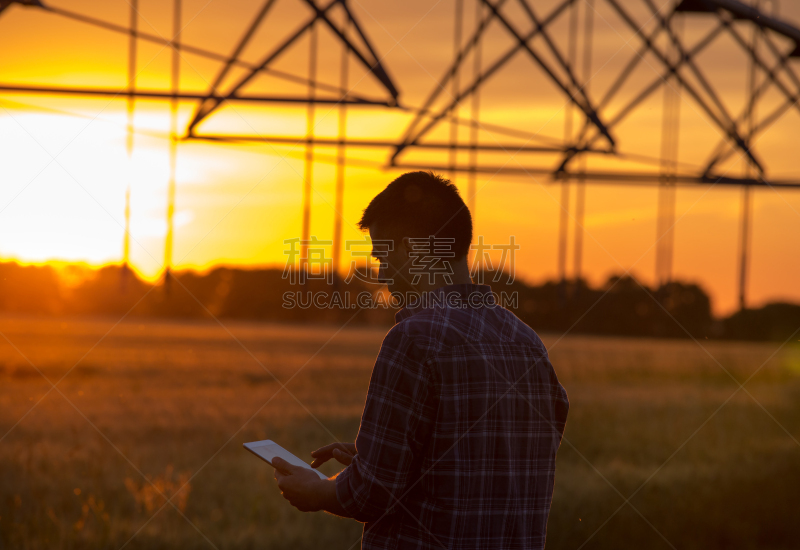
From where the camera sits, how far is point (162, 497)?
9.17 m

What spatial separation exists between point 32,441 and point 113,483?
9.48ft

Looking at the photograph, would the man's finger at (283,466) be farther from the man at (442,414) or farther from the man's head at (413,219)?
the man's head at (413,219)

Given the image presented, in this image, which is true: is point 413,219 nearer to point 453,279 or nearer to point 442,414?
point 453,279

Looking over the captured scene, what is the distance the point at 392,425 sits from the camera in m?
2.40

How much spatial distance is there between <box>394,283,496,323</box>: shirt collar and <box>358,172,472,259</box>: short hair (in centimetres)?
12

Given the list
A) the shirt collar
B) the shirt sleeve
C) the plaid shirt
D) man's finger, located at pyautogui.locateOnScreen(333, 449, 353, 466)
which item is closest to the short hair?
the shirt collar

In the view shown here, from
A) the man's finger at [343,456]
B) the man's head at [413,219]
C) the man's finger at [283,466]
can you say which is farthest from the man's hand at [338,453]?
the man's head at [413,219]

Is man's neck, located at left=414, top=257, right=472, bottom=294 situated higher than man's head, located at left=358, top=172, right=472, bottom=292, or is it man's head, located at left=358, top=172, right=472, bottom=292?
man's head, located at left=358, top=172, right=472, bottom=292

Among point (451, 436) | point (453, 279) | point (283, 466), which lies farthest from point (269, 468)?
point (451, 436)

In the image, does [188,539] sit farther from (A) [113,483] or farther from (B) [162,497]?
(A) [113,483]

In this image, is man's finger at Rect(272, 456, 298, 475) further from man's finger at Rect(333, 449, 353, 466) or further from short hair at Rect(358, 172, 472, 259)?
short hair at Rect(358, 172, 472, 259)

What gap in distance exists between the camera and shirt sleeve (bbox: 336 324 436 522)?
7.86 feet

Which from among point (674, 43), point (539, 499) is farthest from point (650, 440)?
point (539, 499)

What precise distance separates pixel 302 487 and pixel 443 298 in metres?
0.82
